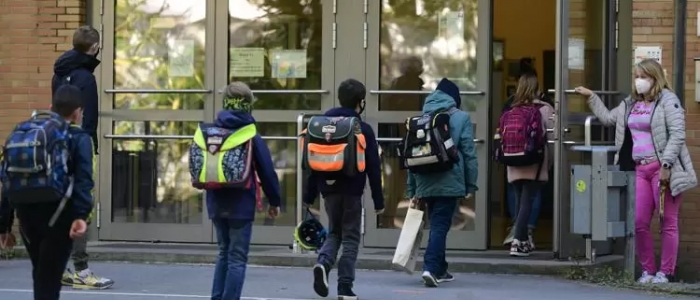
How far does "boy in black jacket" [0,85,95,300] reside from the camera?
277 inches

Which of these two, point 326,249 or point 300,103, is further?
point 300,103

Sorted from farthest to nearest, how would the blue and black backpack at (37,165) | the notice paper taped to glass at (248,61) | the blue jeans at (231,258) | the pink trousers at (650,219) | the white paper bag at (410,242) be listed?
the notice paper taped to glass at (248,61) → the pink trousers at (650,219) → the white paper bag at (410,242) → the blue jeans at (231,258) → the blue and black backpack at (37,165)

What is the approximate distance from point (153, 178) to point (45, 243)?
5.36 m

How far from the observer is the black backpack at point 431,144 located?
969cm

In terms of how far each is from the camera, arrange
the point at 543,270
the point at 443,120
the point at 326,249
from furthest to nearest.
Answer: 1. the point at 543,270
2. the point at 443,120
3. the point at 326,249

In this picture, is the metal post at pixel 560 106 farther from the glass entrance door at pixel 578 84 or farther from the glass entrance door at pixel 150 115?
the glass entrance door at pixel 150 115

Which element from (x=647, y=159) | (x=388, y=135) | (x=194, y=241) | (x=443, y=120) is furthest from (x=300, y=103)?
(x=647, y=159)

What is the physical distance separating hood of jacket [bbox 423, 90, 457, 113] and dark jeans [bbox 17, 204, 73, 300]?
12.2 ft

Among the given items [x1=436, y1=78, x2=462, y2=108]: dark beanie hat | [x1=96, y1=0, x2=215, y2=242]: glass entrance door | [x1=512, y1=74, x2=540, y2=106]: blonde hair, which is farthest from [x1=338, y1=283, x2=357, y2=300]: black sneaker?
[x1=96, y1=0, x2=215, y2=242]: glass entrance door

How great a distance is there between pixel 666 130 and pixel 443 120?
6.45 feet

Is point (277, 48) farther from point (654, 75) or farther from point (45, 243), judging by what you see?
point (45, 243)

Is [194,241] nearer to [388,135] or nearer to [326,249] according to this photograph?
[388,135]

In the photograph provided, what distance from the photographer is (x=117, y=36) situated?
489 inches

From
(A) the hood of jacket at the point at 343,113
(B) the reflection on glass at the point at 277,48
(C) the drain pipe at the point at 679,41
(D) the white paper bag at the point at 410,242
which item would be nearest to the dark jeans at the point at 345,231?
(A) the hood of jacket at the point at 343,113
